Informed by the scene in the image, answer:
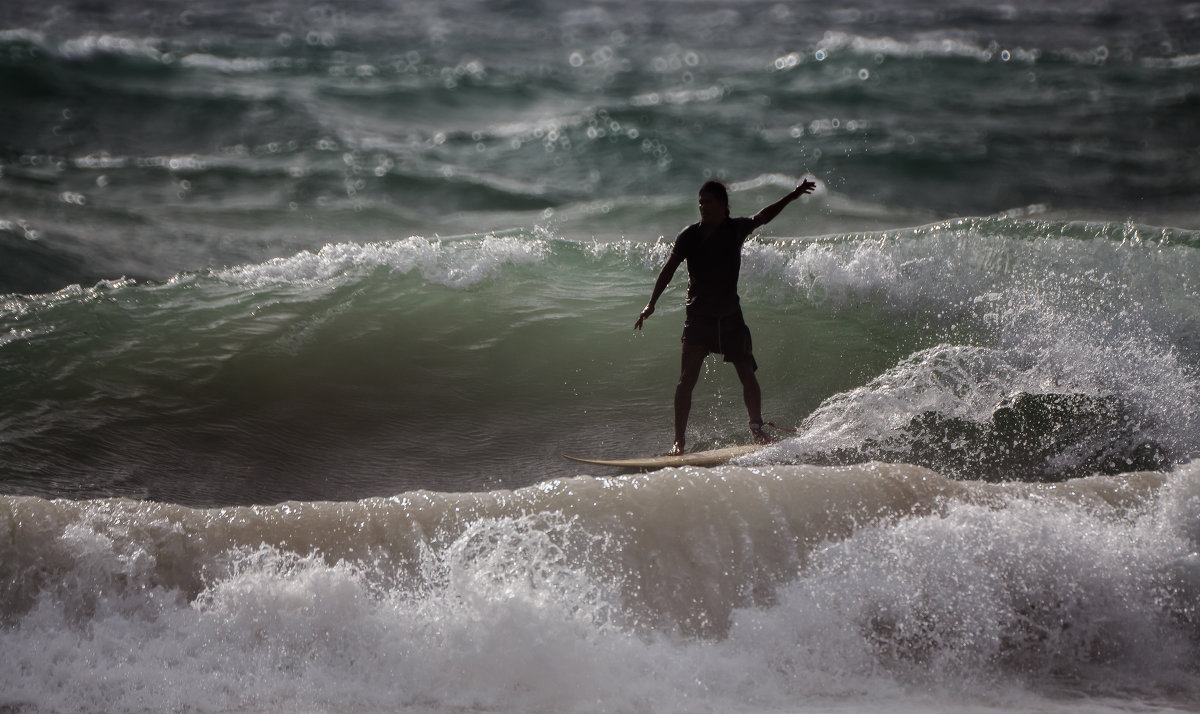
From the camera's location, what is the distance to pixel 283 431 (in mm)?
5984

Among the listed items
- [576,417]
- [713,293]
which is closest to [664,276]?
[713,293]

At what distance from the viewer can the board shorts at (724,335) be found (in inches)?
212

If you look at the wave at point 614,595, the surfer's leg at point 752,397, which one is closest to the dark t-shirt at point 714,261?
the surfer's leg at point 752,397

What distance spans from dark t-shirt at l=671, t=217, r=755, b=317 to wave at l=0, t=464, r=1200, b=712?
1314 mm

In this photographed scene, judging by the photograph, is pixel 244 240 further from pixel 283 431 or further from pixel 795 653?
pixel 795 653

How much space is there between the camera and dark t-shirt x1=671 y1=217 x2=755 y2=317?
5.20m

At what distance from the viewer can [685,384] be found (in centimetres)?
545

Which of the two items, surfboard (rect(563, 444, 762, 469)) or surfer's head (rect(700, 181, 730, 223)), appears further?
surfboard (rect(563, 444, 762, 469))

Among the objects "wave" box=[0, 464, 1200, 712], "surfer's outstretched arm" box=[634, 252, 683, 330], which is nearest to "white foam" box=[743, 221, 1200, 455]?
"surfer's outstretched arm" box=[634, 252, 683, 330]

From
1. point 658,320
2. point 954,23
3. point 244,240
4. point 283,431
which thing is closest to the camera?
point 283,431

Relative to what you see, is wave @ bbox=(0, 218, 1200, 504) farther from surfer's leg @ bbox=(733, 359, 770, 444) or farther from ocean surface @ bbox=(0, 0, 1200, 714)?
surfer's leg @ bbox=(733, 359, 770, 444)

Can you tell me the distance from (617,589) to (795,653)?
0.70 metres

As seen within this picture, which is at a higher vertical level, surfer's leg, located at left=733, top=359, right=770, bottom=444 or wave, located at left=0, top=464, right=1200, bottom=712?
surfer's leg, located at left=733, top=359, right=770, bottom=444

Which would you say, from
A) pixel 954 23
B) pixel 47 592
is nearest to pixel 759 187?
pixel 47 592
